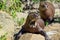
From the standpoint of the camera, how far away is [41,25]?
8.55 meters

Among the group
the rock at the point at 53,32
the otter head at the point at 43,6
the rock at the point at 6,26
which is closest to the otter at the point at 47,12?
the otter head at the point at 43,6

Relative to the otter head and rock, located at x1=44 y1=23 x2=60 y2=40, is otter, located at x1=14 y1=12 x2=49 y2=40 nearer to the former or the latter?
rock, located at x1=44 y1=23 x2=60 y2=40

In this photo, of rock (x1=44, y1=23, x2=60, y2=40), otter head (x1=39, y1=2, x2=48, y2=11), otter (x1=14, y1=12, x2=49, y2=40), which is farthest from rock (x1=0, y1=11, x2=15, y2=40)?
otter head (x1=39, y1=2, x2=48, y2=11)

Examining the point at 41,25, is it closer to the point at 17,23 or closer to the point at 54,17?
the point at 17,23

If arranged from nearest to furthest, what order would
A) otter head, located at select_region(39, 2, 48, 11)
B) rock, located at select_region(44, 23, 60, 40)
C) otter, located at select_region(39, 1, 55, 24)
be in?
rock, located at select_region(44, 23, 60, 40), otter head, located at select_region(39, 2, 48, 11), otter, located at select_region(39, 1, 55, 24)

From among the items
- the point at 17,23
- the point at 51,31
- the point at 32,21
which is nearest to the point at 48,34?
the point at 51,31

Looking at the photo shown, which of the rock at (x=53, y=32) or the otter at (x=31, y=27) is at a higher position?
the otter at (x=31, y=27)

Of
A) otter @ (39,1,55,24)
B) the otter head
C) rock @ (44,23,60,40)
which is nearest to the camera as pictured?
rock @ (44,23,60,40)

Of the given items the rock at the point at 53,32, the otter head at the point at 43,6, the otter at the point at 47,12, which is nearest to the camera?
the rock at the point at 53,32

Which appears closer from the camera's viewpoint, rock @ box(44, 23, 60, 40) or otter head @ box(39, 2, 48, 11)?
rock @ box(44, 23, 60, 40)

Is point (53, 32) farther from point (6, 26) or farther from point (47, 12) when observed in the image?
point (47, 12)

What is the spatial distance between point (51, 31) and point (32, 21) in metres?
0.98

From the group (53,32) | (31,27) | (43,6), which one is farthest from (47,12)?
(31,27)

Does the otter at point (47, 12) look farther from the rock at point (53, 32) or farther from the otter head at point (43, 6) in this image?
the rock at point (53, 32)
